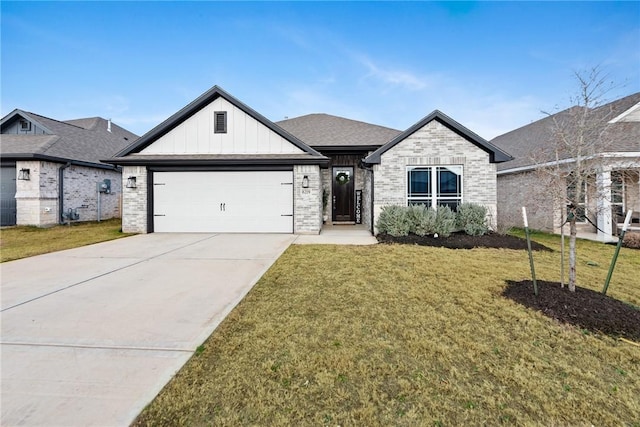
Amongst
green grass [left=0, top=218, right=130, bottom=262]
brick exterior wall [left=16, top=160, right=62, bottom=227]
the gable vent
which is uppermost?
the gable vent

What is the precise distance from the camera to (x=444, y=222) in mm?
9430

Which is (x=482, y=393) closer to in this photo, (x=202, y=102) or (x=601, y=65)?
(x=601, y=65)

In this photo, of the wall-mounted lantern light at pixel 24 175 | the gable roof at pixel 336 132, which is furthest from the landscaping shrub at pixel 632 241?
the wall-mounted lantern light at pixel 24 175

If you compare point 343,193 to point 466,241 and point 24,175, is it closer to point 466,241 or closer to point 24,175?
A: point 466,241

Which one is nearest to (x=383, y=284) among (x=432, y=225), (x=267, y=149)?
(x=432, y=225)

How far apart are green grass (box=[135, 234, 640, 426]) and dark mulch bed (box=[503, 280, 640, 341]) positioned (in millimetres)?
214

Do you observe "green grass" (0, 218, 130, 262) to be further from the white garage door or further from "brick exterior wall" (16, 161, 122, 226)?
the white garage door

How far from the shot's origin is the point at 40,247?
322 inches

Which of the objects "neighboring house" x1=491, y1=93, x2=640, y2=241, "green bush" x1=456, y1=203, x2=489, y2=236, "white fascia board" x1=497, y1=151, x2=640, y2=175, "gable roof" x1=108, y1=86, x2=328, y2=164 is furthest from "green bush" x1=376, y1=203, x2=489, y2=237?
"gable roof" x1=108, y1=86, x2=328, y2=164

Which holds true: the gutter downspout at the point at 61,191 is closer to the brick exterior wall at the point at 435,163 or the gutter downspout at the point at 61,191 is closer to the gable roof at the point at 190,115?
the gable roof at the point at 190,115

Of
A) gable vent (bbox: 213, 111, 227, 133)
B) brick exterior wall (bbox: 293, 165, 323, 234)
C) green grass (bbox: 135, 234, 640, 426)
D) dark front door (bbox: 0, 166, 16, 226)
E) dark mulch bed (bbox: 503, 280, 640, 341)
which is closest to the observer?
green grass (bbox: 135, 234, 640, 426)

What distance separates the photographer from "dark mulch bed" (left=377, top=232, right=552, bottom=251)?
838 cm

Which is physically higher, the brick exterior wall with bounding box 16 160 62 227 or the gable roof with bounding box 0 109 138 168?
the gable roof with bounding box 0 109 138 168

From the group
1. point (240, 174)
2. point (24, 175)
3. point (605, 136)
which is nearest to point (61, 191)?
point (24, 175)
